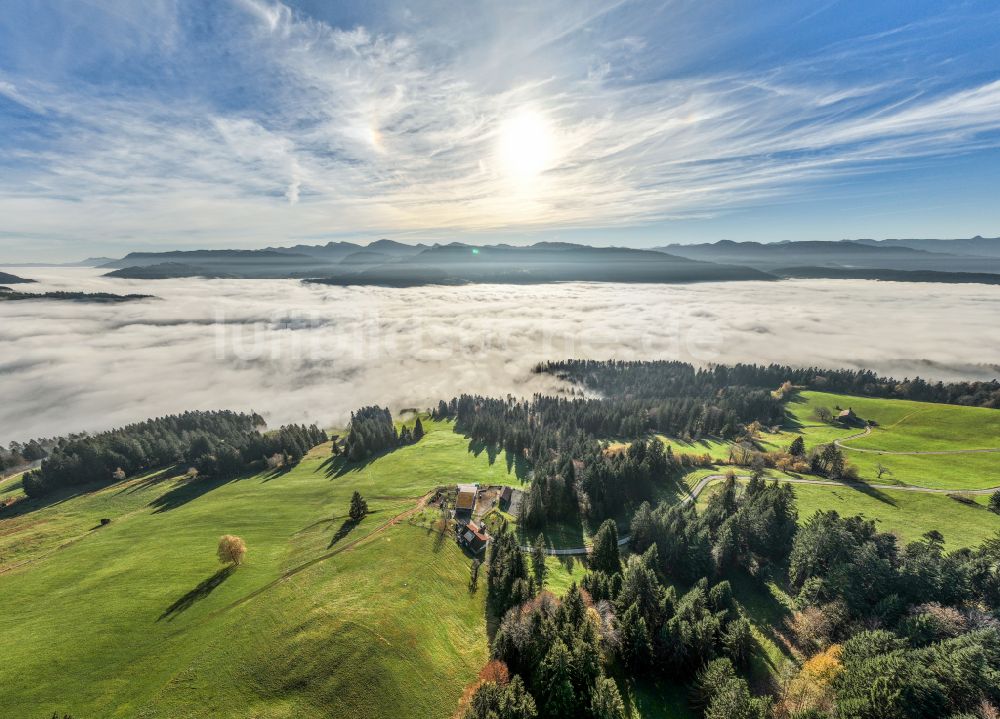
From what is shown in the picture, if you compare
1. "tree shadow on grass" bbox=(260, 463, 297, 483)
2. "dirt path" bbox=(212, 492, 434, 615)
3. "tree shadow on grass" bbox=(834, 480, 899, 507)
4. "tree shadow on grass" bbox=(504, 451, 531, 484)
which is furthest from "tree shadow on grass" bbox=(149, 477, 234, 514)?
"tree shadow on grass" bbox=(834, 480, 899, 507)

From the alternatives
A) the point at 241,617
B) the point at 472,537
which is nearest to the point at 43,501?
the point at 241,617

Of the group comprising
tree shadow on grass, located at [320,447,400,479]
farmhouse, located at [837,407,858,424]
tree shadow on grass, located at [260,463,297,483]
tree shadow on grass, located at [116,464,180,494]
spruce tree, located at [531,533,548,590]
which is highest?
spruce tree, located at [531,533,548,590]

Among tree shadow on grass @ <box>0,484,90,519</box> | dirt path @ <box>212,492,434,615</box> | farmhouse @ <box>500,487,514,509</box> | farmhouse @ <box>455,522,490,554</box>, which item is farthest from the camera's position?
tree shadow on grass @ <box>0,484,90,519</box>

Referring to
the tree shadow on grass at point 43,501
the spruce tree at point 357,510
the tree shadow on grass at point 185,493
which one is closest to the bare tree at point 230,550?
the spruce tree at point 357,510

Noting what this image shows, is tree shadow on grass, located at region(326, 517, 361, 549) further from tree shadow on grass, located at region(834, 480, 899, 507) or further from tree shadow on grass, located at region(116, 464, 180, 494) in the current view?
tree shadow on grass, located at region(834, 480, 899, 507)

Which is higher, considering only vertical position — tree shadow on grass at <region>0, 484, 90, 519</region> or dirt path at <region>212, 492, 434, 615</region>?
dirt path at <region>212, 492, 434, 615</region>

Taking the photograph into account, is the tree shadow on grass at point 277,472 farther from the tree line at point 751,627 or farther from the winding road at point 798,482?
the winding road at point 798,482

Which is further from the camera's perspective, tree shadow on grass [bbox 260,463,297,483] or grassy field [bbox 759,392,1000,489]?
tree shadow on grass [bbox 260,463,297,483]
